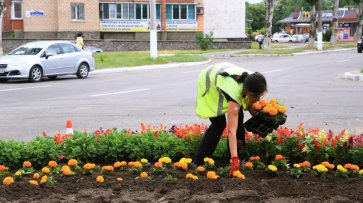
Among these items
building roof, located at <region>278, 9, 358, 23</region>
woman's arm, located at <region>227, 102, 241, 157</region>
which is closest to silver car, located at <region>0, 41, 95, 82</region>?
woman's arm, located at <region>227, 102, 241, 157</region>

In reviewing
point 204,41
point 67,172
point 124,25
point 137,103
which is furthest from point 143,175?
point 124,25

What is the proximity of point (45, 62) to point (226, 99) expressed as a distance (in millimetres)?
16329

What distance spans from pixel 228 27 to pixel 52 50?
43.1 m

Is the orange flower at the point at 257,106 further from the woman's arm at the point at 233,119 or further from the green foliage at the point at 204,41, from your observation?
the green foliage at the point at 204,41

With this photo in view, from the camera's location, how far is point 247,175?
5.82 metres

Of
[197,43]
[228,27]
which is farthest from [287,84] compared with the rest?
[228,27]

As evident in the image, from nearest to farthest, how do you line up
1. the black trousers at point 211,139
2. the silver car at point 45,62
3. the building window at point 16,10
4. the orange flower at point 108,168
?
the orange flower at point 108,168, the black trousers at point 211,139, the silver car at point 45,62, the building window at point 16,10

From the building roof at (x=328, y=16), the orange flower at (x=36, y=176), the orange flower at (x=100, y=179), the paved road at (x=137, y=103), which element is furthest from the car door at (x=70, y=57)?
the building roof at (x=328, y=16)

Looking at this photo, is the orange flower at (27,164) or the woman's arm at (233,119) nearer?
the woman's arm at (233,119)

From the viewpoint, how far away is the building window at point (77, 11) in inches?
2046

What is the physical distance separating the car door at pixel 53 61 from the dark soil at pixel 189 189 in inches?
630

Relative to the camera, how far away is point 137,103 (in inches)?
548

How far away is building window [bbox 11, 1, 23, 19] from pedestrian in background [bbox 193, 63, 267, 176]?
48.5 m

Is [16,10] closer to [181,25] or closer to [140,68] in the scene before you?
[181,25]
